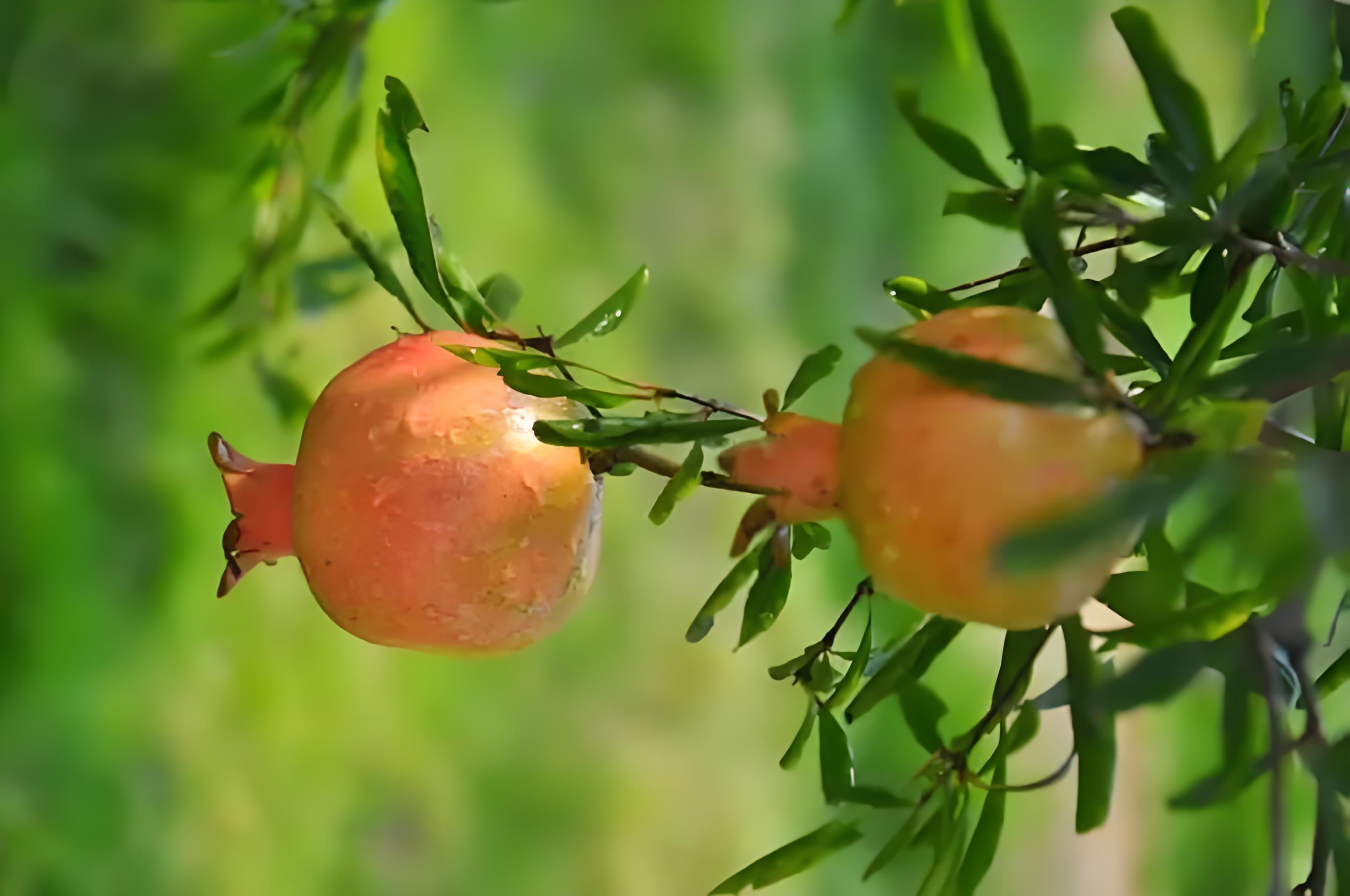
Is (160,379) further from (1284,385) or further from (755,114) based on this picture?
(1284,385)

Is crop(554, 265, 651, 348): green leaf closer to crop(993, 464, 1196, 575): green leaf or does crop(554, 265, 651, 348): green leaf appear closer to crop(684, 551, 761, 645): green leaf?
crop(684, 551, 761, 645): green leaf

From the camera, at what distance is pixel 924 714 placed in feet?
1.50

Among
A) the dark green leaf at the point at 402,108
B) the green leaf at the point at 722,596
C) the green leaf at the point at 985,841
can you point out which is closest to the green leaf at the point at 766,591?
the green leaf at the point at 722,596

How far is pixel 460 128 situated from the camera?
684 mm

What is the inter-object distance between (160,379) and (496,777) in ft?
1.09

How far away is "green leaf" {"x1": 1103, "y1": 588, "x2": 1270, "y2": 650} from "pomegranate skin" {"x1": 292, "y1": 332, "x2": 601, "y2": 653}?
212mm

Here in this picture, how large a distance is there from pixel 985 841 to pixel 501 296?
0.34m

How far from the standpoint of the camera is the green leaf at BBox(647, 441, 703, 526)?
33cm

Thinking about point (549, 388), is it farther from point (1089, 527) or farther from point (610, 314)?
point (1089, 527)

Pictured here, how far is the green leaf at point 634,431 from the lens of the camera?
316mm

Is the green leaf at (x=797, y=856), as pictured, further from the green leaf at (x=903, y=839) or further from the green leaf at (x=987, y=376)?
the green leaf at (x=987, y=376)

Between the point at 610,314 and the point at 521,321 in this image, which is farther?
the point at 521,321

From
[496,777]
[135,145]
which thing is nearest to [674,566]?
[496,777]

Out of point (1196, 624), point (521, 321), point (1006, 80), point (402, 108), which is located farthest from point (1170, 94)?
point (521, 321)
